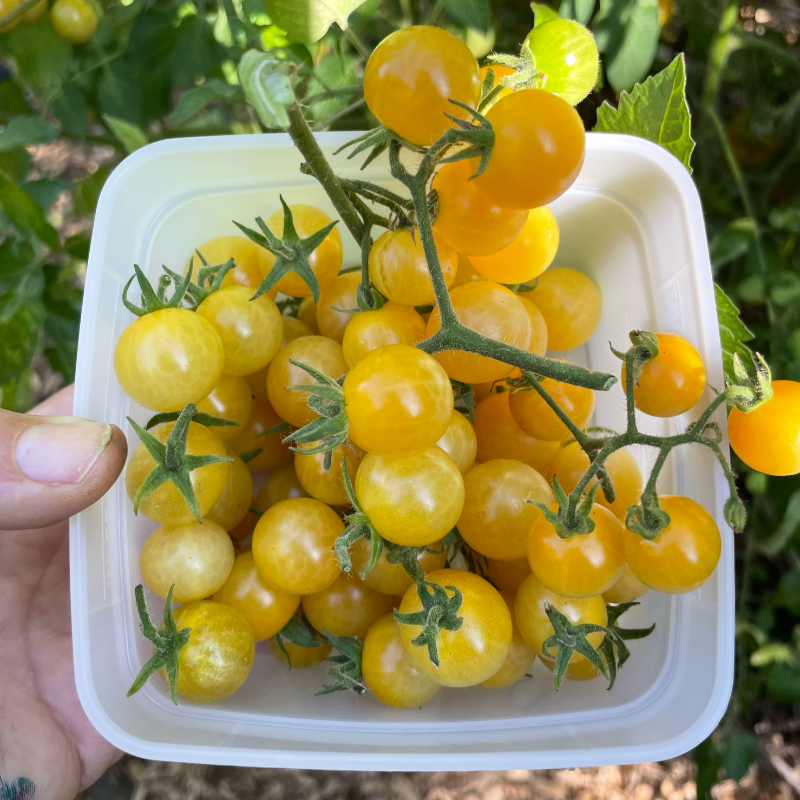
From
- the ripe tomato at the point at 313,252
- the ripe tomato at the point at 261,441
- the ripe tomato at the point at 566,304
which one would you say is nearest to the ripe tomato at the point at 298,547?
the ripe tomato at the point at 261,441

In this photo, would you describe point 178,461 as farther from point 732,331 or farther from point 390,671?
point 732,331

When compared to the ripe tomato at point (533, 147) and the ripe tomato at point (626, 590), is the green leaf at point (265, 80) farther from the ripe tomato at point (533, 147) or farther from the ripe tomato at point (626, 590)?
the ripe tomato at point (626, 590)

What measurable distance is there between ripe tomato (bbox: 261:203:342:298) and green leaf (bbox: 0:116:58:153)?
28 centimetres

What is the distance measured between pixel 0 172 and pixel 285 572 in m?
0.52

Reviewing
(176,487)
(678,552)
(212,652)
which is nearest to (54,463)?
(176,487)

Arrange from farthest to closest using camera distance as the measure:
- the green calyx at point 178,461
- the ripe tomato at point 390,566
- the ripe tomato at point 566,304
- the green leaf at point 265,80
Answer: the ripe tomato at point 566,304 → the ripe tomato at point 390,566 → the green calyx at point 178,461 → the green leaf at point 265,80

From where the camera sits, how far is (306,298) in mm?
800

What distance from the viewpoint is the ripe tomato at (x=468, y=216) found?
1.72ft

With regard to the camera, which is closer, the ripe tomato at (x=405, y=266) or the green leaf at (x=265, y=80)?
the green leaf at (x=265, y=80)

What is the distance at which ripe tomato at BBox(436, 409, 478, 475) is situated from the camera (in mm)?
609

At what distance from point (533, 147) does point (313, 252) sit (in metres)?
0.29

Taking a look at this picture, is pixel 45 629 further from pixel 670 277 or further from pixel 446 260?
pixel 670 277

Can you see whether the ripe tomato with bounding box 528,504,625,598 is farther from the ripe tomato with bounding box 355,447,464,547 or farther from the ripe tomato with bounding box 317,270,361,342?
the ripe tomato with bounding box 317,270,361,342

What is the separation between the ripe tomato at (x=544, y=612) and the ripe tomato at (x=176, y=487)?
31 centimetres
